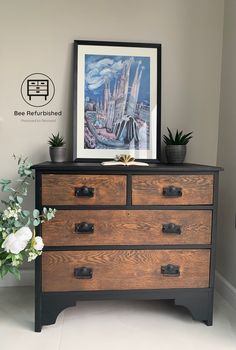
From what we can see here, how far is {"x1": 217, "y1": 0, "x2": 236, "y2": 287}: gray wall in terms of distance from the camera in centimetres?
197

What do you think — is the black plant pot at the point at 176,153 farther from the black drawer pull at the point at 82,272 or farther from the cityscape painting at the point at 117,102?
the black drawer pull at the point at 82,272

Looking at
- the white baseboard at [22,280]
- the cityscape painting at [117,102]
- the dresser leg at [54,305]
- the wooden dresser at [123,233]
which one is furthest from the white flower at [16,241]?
the white baseboard at [22,280]

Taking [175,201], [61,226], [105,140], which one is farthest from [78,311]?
[105,140]

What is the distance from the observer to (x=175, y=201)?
65.6 inches

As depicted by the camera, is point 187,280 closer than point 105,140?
Yes

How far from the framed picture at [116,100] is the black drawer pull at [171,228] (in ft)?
1.78

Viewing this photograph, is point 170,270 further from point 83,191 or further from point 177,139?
point 177,139

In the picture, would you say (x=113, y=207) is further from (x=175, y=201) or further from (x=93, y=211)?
(x=175, y=201)

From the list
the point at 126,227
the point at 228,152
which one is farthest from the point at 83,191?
the point at 228,152

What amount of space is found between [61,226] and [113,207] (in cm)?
28

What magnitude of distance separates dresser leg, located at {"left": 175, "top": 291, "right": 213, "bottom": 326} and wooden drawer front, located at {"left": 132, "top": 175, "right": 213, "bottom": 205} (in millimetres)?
499

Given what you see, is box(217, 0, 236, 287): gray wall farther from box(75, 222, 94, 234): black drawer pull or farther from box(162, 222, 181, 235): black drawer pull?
box(75, 222, 94, 234): black drawer pull

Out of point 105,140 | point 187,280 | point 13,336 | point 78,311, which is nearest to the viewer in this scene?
point 13,336

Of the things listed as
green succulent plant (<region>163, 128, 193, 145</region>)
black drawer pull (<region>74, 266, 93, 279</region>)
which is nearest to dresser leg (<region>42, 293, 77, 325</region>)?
black drawer pull (<region>74, 266, 93, 279</region>)
